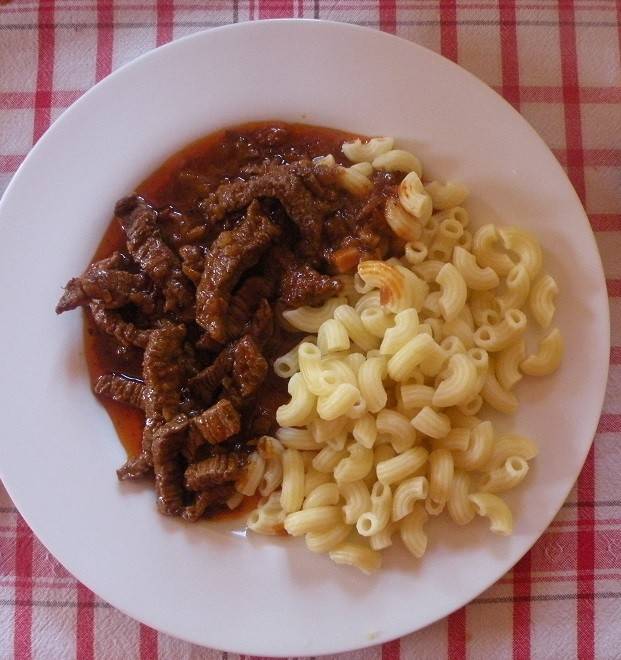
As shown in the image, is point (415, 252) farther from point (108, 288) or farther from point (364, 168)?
point (108, 288)

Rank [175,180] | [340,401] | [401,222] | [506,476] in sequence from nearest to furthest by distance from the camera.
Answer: [340,401]
[506,476]
[401,222]
[175,180]

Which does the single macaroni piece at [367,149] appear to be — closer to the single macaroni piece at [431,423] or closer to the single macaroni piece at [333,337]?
the single macaroni piece at [333,337]

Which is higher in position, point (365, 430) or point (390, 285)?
point (390, 285)

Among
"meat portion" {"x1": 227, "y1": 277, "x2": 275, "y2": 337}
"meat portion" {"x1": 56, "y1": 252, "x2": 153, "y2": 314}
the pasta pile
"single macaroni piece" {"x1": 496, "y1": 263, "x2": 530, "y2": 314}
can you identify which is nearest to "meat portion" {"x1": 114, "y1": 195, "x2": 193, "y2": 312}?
"meat portion" {"x1": 56, "y1": 252, "x2": 153, "y2": 314}

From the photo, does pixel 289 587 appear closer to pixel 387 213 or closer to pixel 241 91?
pixel 387 213

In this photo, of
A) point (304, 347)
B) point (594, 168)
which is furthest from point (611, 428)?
point (304, 347)

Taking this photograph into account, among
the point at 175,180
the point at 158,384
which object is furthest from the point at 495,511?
the point at 175,180

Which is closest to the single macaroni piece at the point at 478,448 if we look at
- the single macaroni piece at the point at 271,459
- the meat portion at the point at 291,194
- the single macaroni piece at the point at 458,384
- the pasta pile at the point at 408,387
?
the pasta pile at the point at 408,387
